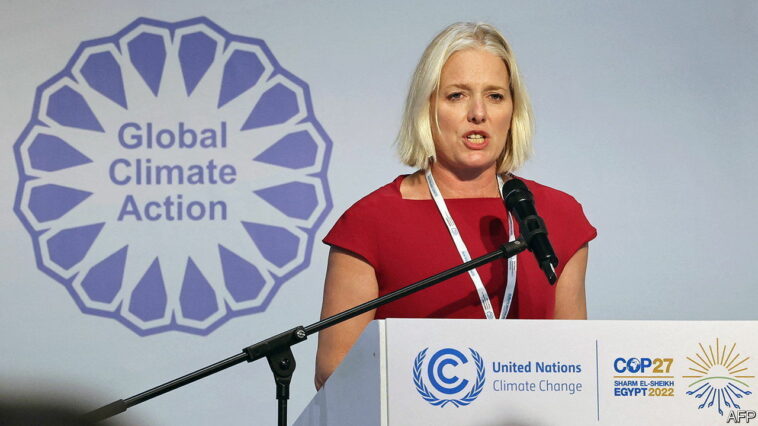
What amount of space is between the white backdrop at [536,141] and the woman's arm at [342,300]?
127 centimetres

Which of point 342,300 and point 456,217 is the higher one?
point 456,217

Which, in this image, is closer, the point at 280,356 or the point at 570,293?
the point at 280,356

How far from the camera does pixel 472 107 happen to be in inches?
91.7

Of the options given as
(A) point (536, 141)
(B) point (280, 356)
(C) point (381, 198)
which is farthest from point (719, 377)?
(A) point (536, 141)

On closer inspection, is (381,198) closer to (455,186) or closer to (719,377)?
(455,186)

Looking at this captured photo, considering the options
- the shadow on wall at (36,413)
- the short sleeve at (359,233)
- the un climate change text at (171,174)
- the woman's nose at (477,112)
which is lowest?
the shadow on wall at (36,413)

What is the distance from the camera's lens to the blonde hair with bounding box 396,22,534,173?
7.70ft

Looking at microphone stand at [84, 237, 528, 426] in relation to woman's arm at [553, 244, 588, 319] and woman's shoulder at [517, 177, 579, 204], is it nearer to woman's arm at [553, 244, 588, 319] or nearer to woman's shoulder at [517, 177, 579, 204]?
woman's arm at [553, 244, 588, 319]

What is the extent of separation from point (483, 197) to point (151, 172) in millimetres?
1558

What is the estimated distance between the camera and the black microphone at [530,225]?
178 cm

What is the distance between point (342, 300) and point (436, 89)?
1.75 ft

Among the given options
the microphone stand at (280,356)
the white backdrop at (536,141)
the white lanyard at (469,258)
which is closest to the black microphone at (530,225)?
the microphone stand at (280,356)

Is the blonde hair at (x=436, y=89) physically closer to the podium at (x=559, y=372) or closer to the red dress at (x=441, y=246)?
the red dress at (x=441, y=246)

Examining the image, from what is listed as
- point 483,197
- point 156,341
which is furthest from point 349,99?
point 483,197
